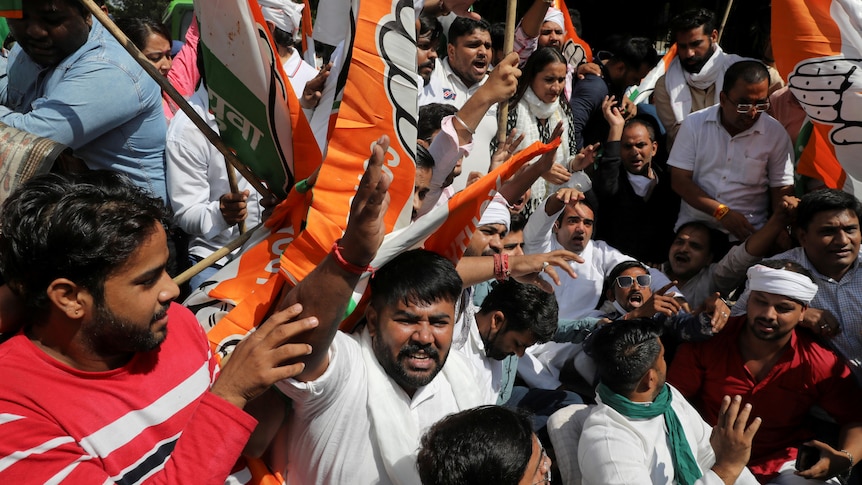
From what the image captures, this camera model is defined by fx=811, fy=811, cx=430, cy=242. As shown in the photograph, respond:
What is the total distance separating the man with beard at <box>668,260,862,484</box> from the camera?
385 centimetres

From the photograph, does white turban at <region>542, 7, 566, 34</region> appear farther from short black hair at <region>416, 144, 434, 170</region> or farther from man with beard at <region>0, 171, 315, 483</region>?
man with beard at <region>0, 171, 315, 483</region>

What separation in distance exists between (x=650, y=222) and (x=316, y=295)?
12.7 feet

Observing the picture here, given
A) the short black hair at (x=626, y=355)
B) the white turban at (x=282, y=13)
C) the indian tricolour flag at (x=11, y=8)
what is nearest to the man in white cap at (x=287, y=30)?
the white turban at (x=282, y=13)

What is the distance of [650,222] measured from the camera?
5234 millimetres

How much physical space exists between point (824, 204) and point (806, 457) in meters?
1.28

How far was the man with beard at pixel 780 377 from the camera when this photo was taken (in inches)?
152

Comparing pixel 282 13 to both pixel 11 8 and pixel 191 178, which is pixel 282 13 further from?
pixel 11 8

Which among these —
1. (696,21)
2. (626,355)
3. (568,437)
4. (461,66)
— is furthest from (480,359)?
(696,21)

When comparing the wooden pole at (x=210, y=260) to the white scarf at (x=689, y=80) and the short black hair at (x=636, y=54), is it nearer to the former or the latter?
the white scarf at (x=689, y=80)

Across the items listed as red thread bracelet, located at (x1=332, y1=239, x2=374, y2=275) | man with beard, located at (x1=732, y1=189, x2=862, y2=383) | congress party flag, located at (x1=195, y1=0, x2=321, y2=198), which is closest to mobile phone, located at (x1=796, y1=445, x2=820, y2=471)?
man with beard, located at (x1=732, y1=189, x2=862, y2=383)

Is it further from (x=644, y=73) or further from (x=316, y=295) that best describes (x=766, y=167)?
(x=316, y=295)

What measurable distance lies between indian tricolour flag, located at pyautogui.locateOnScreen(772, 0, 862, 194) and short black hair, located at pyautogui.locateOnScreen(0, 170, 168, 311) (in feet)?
10.6

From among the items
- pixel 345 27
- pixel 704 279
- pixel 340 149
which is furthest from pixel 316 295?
pixel 704 279

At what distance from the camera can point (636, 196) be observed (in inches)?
205
